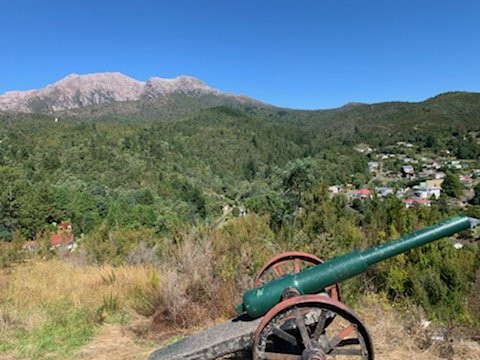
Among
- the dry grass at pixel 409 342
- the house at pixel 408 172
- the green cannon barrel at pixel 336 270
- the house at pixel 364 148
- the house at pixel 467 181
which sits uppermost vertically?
the house at pixel 364 148

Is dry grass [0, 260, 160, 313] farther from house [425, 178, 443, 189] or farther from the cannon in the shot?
house [425, 178, 443, 189]

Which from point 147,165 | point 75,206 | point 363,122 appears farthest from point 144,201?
point 363,122

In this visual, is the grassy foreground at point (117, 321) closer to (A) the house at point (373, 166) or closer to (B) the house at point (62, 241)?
(B) the house at point (62, 241)

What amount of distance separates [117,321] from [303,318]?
2.47m

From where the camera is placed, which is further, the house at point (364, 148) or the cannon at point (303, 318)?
the house at point (364, 148)

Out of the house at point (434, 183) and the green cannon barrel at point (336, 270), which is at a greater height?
the green cannon barrel at point (336, 270)

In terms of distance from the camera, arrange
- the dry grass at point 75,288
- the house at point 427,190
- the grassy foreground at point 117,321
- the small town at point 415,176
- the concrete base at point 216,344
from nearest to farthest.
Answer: the concrete base at point 216,344, the grassy foreground at point 117,321, the dry grass at point 75,288, the house at point 427,190, the small town at point 415,176

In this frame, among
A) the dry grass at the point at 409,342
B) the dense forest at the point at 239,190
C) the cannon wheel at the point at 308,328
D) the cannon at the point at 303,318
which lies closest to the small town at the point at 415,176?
the dense forest at the point at 239,190

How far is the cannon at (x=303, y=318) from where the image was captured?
239 cm

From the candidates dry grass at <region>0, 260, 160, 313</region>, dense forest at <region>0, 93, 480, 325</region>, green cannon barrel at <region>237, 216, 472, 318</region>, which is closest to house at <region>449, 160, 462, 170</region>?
dense forest at <region>0, 93, 480, 325</region>

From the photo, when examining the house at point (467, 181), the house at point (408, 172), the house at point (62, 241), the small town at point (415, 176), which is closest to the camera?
the house at point (62, 241)

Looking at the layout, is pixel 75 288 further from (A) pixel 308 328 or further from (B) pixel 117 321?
(A) pixel 308 328

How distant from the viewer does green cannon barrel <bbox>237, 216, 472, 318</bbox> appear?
103 inches

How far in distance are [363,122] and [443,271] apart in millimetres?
125296
